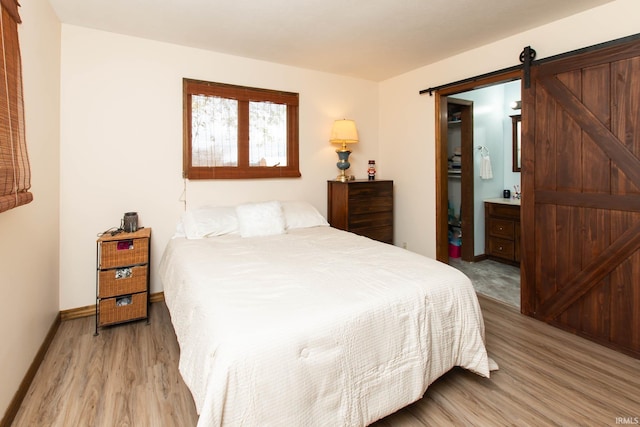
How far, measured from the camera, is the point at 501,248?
4.35m

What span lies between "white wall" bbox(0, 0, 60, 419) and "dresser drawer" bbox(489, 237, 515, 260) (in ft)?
15.5

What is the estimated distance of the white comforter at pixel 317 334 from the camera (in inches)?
48.5

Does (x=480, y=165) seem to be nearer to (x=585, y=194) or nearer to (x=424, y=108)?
(x=424, y=108)

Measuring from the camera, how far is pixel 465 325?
1.86 meters

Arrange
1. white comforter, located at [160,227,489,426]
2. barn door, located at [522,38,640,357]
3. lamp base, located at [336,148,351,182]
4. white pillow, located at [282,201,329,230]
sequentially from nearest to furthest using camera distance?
white comforter, located at [160,227,489,426] < barn door, located at [522,38,640,357] < white pillow, located at [282,201,329,230] < lamp base, located at [336,148,351,182]

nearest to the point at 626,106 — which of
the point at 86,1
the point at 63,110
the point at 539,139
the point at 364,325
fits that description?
the point at 539,139

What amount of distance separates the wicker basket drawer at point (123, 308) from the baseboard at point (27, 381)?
34 cm

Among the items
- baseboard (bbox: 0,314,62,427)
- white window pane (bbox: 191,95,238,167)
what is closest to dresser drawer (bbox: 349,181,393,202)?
white window pane (bbox: 191,95,238,167)

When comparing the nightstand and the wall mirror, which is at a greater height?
the wall mirror

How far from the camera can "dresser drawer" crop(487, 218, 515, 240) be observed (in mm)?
4184

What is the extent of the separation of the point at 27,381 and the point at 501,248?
4.75m

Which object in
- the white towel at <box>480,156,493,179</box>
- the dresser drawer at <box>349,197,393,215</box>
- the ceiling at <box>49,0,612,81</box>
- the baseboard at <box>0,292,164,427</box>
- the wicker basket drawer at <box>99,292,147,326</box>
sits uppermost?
the ceiling at <box>49,0,612,81</box>

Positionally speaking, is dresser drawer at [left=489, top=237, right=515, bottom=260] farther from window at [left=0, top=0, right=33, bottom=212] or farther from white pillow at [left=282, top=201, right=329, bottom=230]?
window at [left=0, top=0, right=33, bottom=212]

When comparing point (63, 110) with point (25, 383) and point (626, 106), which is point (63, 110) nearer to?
point (25, 383)
